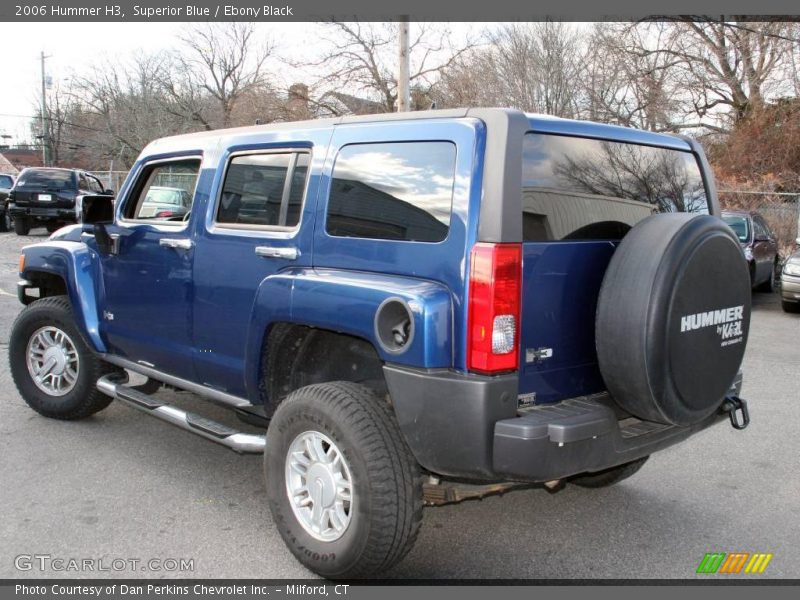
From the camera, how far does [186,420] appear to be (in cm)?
404

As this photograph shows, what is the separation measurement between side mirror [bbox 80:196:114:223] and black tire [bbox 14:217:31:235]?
1647cm

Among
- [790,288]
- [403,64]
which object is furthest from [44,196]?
[790,288]

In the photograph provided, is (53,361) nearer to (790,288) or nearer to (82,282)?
(82,282)

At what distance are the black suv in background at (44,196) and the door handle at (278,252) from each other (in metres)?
17.1

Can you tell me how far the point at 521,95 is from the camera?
2712cm

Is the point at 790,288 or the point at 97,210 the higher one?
the point at 97,210

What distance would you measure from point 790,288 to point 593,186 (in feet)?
29.9

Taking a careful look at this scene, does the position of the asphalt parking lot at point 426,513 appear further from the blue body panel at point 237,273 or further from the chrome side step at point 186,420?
the blue body panel at point 237,273

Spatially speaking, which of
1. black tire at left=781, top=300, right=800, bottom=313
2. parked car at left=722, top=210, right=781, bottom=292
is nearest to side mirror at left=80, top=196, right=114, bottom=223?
black tire at left=781, top=300, right=800, bottom=313

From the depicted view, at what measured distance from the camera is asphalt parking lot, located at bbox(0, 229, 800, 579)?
3.49 m

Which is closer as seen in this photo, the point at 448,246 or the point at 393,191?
the point at 448,246

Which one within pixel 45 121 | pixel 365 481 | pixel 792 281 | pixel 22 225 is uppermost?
pixel 45 121

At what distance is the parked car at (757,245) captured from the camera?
1230 cm

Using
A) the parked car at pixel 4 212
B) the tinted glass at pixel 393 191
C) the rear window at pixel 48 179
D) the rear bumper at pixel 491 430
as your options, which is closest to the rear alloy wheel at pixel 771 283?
the rear bumper at pixel 491 430
